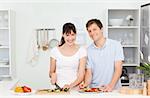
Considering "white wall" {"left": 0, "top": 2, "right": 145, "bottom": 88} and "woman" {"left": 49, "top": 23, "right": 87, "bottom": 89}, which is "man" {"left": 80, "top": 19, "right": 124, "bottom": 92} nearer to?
"woman" {"left": 49, "top": 23, "right": 87, "bottom": 89}

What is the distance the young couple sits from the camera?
9.65 feet

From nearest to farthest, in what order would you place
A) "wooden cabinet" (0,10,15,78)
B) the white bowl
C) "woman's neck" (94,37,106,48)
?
"woman's neck" (94,37,106,48) < "wooden cabinet" (0,10,15,78) < the white bowl

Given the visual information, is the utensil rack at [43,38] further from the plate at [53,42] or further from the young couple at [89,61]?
the young couple at [89,61]

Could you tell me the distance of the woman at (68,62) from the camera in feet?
9.61

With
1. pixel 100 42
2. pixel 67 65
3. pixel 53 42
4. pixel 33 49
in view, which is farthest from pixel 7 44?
pixel 100 42

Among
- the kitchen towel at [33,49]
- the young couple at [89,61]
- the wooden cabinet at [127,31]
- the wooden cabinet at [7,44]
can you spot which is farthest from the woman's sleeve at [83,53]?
the kitchen towel at [33,49]

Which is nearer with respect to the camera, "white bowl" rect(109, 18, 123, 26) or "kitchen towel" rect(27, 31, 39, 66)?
"white bowl" rect(109, 18, 123, 26)

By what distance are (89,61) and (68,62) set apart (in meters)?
0.22

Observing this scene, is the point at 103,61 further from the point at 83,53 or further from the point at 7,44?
the point at 7,44

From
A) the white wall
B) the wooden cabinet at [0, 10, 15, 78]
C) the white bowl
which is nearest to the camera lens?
the wooden cabinet at [0, 10, 15, 78]

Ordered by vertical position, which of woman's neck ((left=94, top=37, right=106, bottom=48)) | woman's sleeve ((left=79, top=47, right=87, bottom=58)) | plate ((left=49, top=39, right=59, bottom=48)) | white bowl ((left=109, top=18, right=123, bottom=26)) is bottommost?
woman's sleeve ((left=79, top=47, right=87, bottom=58))

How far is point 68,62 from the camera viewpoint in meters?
2.96

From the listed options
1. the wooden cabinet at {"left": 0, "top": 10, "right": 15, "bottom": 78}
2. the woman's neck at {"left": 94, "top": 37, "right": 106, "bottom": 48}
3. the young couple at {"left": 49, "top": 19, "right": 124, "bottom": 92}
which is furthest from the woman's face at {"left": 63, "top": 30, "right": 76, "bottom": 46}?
the wooden cabinet at {"left": 0, "top": 10, "right": 15, "bottom": 78}

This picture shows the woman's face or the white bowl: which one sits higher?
the white bowl
